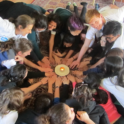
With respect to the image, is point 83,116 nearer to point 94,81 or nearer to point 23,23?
point 94,81

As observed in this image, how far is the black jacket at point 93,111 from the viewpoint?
97cm

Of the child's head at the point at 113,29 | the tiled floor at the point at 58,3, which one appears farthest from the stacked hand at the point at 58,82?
the tiled floor at the point at 58,3

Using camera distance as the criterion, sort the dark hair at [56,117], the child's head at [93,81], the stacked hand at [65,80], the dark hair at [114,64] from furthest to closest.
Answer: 1. the stacked hand at [65,80]
2. the child's head at [93,81]
3. the dark hair at [114,64]
4. the dark hair at [56,117]

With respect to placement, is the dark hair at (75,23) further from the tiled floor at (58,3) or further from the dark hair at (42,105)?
the tiled floor at (58,3)

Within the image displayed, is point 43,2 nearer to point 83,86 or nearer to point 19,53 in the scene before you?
point 19,53

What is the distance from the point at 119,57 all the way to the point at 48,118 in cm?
67

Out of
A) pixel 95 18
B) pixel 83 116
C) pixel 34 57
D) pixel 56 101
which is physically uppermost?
pixel 95 18

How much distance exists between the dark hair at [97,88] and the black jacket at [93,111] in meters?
0.09

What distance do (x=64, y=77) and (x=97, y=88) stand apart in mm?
372

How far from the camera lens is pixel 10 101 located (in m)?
0.91

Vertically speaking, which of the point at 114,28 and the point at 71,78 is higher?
the point at 114,28

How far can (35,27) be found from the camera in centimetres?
125

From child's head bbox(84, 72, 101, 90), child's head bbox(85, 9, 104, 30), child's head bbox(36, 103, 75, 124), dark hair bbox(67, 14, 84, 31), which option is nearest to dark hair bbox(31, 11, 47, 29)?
dark hair bbox(67, 14, 84, 31)

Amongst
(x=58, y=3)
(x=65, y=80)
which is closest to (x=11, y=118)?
(x=65, y=80)
